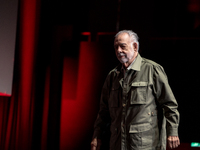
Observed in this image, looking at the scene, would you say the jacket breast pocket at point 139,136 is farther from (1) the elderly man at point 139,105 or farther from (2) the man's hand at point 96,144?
(2) the man's hand at point 96,144

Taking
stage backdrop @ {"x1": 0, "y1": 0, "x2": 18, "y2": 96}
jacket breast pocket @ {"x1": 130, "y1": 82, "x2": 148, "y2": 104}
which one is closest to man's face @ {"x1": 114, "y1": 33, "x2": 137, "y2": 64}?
jacket breast pocket @ {"x1": 130, "y1": 82, "x2": 148, "y2": 104}

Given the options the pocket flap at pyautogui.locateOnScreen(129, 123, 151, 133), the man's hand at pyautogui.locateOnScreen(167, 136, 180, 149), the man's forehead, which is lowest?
the man's hand at pyautogui.locateOnScreen(167, 136, 180, 149)

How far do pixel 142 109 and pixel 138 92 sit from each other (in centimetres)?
12

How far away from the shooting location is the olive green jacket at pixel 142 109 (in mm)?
1399

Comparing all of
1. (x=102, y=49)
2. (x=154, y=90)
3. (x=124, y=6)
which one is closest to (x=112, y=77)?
(x=154, y=90)

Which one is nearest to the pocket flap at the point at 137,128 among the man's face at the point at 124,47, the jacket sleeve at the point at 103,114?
the jacket sleeve at the point at 103,114

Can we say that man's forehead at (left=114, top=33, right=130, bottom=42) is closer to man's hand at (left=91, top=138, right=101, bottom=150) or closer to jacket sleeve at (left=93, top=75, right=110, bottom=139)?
jacket sleeve at (left=93, top=75, right=110, bottom=139)

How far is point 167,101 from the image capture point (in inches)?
56.2

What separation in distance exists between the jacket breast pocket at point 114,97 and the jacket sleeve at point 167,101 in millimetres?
265

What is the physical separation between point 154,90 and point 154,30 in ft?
4.09

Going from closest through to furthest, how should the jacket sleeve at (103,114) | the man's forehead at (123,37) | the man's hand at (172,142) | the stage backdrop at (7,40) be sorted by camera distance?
1. the man's hand at (172,142)
2. the man's forehead at (123,37)
3. the jacket sleeve at (103,114)
4. the stage backdrop at (7,40)

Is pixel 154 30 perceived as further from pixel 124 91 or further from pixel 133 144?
pixel 133 144

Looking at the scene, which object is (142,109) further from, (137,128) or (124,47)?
(124,47)

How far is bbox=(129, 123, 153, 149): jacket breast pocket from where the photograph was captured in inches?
54.6
